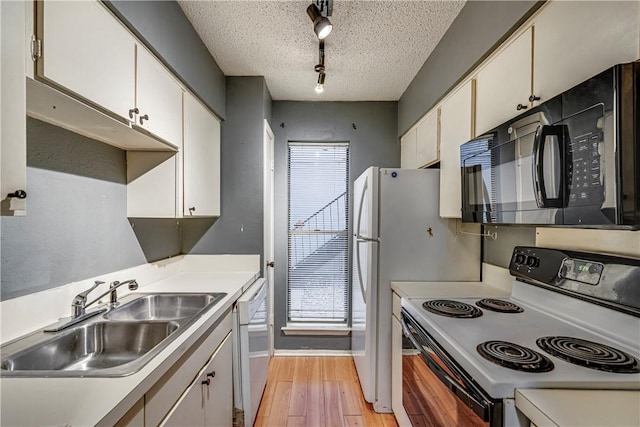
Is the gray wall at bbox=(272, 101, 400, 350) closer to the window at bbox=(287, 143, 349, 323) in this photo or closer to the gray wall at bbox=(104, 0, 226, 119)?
the window at bbox=(287, 143, 349, 323)

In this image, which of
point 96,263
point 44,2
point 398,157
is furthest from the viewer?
point 398,157

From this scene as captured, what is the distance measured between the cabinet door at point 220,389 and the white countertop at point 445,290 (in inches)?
42.2

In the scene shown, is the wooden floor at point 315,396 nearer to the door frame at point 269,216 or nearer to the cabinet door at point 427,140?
the door frame at point 269,216

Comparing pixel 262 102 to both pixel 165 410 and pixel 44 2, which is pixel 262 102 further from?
pixel 165 410

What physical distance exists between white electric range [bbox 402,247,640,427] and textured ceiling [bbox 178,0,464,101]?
1.50 meters

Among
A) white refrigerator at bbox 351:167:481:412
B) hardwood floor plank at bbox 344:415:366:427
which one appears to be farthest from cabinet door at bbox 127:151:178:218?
hardwood floor plank at bbox 344:415:366:427

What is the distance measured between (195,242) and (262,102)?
52.1 inches

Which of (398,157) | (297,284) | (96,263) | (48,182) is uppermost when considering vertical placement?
(398,157)

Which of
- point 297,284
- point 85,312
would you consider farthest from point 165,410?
point 297,284

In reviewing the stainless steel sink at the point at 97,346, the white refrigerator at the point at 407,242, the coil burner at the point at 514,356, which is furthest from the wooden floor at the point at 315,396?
the coil burner at the point at 514,356

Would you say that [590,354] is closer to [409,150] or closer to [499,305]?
[499,305]

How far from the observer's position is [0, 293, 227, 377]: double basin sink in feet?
2.98

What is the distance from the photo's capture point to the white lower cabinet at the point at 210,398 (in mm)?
1102

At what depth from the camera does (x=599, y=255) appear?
1.12 metres
